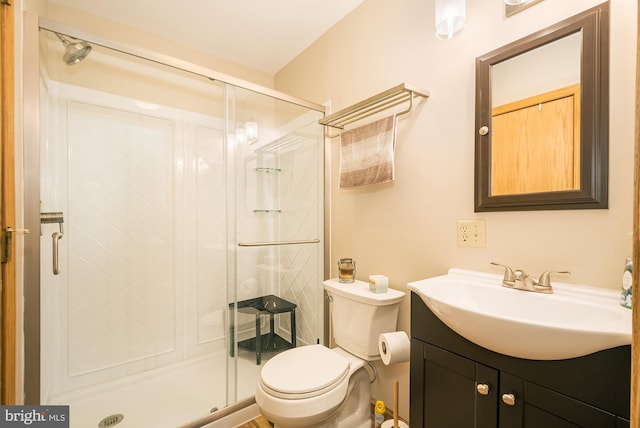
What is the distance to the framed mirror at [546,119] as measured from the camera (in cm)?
91

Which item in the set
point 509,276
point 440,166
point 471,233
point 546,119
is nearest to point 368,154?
point 440,166

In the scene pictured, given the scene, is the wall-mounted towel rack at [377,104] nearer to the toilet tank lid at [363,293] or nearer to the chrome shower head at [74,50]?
the toilet tank lid at [363,293]

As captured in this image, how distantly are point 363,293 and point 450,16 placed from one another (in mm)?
1308

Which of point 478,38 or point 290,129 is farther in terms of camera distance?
point 290,129

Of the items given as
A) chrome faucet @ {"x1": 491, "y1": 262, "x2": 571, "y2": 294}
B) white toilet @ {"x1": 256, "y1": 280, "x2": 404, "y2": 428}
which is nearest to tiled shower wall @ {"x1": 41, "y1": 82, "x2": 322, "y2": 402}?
white toilet @ {"x1": 256, "y1": 280, "x2": 404, "y2": 428}

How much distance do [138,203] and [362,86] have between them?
1.73 metres

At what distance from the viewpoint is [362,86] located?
70.7 inches

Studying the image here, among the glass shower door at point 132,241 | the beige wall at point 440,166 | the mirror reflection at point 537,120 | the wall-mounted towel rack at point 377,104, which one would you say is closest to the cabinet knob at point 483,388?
the beige wall at point 440,166

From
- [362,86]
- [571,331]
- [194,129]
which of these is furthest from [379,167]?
[194,129]

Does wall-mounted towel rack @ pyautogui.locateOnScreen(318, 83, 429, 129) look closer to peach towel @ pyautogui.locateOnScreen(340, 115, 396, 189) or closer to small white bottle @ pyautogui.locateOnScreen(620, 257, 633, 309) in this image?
peach towel @ pyautogui.locateOnScreen(340, 115, 396, 189)

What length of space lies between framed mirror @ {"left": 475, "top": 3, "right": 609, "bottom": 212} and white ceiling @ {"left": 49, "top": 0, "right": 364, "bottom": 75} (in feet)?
3.78

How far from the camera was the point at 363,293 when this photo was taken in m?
1.47

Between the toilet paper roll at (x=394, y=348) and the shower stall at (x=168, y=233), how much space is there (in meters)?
0.82

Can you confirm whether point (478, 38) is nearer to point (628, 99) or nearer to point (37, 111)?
point (628, 99)
